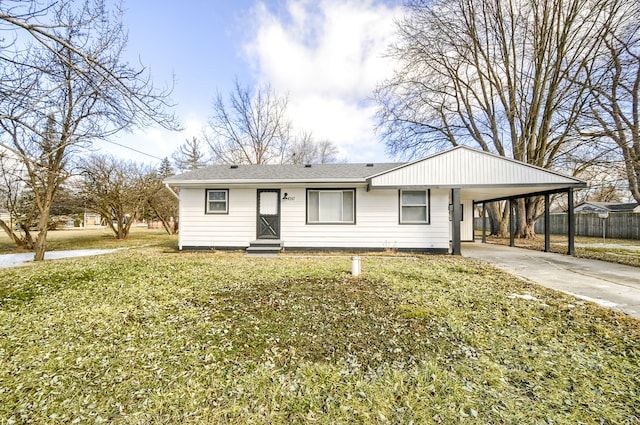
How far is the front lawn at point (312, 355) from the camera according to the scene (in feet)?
6.91

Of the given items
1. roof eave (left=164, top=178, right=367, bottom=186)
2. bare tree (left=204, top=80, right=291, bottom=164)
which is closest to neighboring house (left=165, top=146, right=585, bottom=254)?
roof eave (left=164, top=178, right=367, bottom=186)

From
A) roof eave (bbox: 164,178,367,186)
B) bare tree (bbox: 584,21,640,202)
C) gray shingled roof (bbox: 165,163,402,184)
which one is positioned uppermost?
bare tree (bbox: 584,21,640,202)

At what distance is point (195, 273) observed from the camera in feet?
20.2

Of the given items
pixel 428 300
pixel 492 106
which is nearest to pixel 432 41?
pixel 492 106

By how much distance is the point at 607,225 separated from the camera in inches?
675

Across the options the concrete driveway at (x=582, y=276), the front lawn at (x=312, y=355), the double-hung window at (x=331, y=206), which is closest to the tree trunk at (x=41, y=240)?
the front lawn at (x=312, y=355)

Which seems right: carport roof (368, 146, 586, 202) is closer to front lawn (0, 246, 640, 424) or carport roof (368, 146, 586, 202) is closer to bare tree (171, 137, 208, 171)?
front lawn (0, 246, 640, 424)

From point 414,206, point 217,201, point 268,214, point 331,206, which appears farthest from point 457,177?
point 217,201

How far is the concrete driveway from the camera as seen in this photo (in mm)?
4508

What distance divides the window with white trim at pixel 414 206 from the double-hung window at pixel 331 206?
1753mm

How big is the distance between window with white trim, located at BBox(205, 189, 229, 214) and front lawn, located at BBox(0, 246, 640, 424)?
533 centimetres

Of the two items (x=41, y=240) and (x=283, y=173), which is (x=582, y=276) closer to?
(x=283, y=173)

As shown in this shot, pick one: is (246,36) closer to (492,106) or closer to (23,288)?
(23,288)

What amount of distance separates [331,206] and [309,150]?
716 inches
